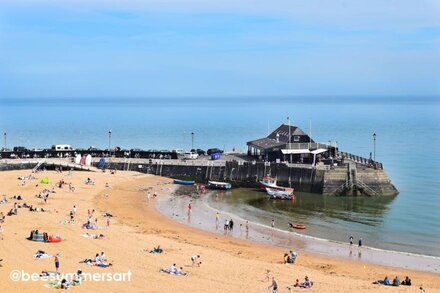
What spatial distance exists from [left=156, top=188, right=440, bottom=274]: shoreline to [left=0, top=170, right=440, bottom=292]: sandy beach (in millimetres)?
A: 1247

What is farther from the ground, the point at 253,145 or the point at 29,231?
the point at 253,145

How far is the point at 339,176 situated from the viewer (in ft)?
229

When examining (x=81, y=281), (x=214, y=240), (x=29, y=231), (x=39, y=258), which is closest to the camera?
(x=81, y=281)

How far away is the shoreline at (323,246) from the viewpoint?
42938 millimetres

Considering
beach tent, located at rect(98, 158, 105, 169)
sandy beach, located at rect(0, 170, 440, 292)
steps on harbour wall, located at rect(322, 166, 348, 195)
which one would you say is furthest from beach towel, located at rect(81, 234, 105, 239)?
beach tent, located at rect(98, 158, 105, 169)

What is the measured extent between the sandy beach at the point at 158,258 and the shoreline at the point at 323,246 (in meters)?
1.25

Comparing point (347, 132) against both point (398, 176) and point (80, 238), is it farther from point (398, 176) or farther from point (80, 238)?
point (80, 238)

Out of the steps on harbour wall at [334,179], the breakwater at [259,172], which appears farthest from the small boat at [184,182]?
the steps on harbour wall at [334,179]

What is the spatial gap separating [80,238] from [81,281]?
11359 mm

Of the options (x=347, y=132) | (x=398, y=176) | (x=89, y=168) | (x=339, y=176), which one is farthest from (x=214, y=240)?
(x=347, y=132)

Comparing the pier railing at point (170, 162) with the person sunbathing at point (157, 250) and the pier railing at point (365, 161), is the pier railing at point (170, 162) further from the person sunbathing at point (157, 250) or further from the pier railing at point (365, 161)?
the person sunbathing at point (157, 250)

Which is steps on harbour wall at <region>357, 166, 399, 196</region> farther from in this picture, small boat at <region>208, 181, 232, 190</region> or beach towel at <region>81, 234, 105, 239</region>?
beach towel at <region>81, 234, 105, 239</region>

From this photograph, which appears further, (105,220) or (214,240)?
(105,220)

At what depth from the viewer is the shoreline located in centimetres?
4294
